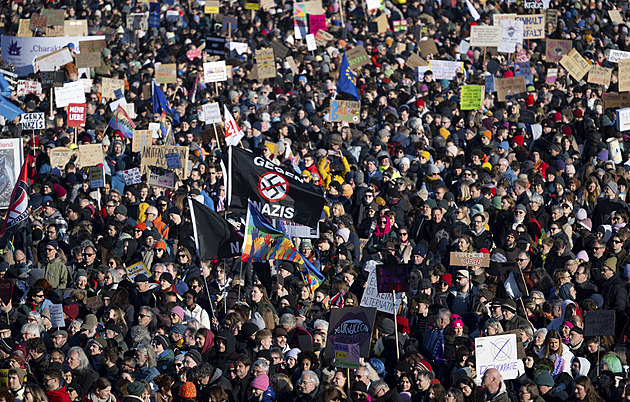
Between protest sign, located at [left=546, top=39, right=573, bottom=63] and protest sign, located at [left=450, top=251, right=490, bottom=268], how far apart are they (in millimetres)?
10841

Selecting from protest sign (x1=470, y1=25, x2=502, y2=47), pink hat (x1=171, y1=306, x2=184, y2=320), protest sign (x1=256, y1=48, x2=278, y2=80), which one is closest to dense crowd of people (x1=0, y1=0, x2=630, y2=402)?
pink hat (x1=171, y1=306, x2=184, y2=320)

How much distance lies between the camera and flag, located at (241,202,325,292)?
11992 mm

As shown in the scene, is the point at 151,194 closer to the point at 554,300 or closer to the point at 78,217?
the point at 78,217

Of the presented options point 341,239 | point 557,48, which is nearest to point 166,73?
point 557,48

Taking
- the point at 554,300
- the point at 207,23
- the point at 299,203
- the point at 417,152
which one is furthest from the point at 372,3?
the point at 554,300

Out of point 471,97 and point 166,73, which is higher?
point 471,97

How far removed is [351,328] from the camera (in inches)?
399

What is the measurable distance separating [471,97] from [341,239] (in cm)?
614

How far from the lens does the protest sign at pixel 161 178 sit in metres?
15.7

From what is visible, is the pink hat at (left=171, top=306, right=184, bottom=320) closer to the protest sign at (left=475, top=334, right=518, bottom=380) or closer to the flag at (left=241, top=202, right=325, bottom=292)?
the flag at (left=241, top=202, right=325, bottom=292)

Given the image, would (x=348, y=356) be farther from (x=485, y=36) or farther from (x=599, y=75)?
(x=485, y=36)

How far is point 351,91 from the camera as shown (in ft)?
63.4

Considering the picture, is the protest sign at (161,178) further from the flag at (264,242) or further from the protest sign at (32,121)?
the flag at (264,242)

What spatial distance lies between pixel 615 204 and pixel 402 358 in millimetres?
4966
